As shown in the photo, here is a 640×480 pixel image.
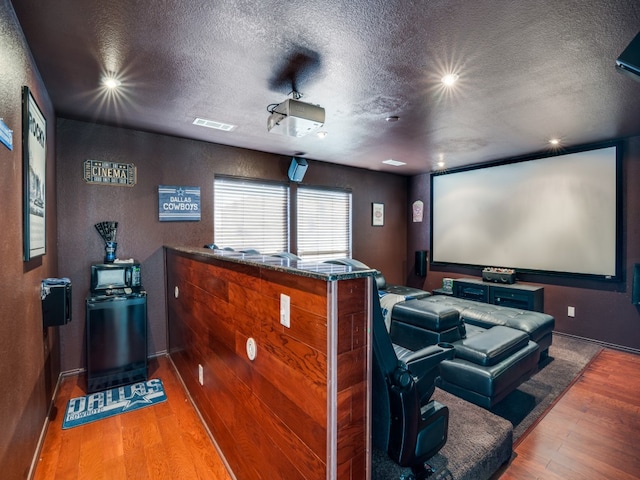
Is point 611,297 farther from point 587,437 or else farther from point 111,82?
point 111,82

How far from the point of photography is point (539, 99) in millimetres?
2854

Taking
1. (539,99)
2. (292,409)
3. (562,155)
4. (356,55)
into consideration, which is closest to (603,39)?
(539,99)

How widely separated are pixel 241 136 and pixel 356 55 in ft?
7.21

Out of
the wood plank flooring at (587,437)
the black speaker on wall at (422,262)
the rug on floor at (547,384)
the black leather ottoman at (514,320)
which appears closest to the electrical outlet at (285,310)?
the wood plank flooring at (587,437)

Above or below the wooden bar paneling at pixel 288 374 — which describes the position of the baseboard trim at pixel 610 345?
below

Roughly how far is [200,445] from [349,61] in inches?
113

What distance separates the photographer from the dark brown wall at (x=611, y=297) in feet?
13.2

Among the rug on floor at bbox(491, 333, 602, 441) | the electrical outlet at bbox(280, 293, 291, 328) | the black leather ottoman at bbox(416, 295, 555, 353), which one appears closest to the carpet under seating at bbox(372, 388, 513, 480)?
the rug on floor at bbox(491, 333, 602, 441)

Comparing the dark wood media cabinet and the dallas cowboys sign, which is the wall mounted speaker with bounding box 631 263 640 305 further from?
the dallas cowboys sign

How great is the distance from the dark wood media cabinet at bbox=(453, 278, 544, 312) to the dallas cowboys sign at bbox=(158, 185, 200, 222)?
14.1ft

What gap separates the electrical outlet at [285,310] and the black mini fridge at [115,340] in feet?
7.88

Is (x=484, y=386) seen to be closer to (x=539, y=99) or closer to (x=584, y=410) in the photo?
(x=584, y=410)

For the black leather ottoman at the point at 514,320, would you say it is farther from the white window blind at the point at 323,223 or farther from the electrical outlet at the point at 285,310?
the white window blind at the point at 323,223

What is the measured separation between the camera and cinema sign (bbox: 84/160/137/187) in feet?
11.3
